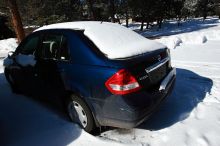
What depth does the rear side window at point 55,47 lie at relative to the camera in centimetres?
416

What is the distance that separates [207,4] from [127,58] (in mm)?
47525

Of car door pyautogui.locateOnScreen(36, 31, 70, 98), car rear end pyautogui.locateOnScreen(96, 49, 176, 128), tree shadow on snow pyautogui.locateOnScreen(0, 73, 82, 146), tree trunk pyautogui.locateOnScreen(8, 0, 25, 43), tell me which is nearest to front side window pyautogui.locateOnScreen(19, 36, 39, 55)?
car door pyautogui.locateOnScreen(36, 31, 70, 98)

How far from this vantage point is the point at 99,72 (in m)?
3.61

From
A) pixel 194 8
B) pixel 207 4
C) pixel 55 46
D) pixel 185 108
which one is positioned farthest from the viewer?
pixel 207 4

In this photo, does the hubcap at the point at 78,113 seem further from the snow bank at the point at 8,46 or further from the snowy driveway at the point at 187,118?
the snow bank at the point at 8,46

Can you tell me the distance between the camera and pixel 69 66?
4.02 metres

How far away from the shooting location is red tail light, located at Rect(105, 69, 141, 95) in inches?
134

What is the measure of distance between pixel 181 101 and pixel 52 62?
2.45 metres

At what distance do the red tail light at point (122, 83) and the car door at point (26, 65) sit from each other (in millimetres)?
1859

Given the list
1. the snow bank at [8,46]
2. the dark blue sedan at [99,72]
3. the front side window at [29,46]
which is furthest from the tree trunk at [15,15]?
the dark blue sedan at [99,72]

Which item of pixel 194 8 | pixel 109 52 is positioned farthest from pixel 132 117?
pixel 194 8

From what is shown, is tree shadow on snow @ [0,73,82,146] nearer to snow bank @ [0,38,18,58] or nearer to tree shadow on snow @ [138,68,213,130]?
tree shadow on snow @ [138,68,213,130]

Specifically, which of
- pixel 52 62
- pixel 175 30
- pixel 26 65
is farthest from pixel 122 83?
pixel 175 30

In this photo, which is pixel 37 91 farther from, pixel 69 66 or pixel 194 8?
pixel 194 8
